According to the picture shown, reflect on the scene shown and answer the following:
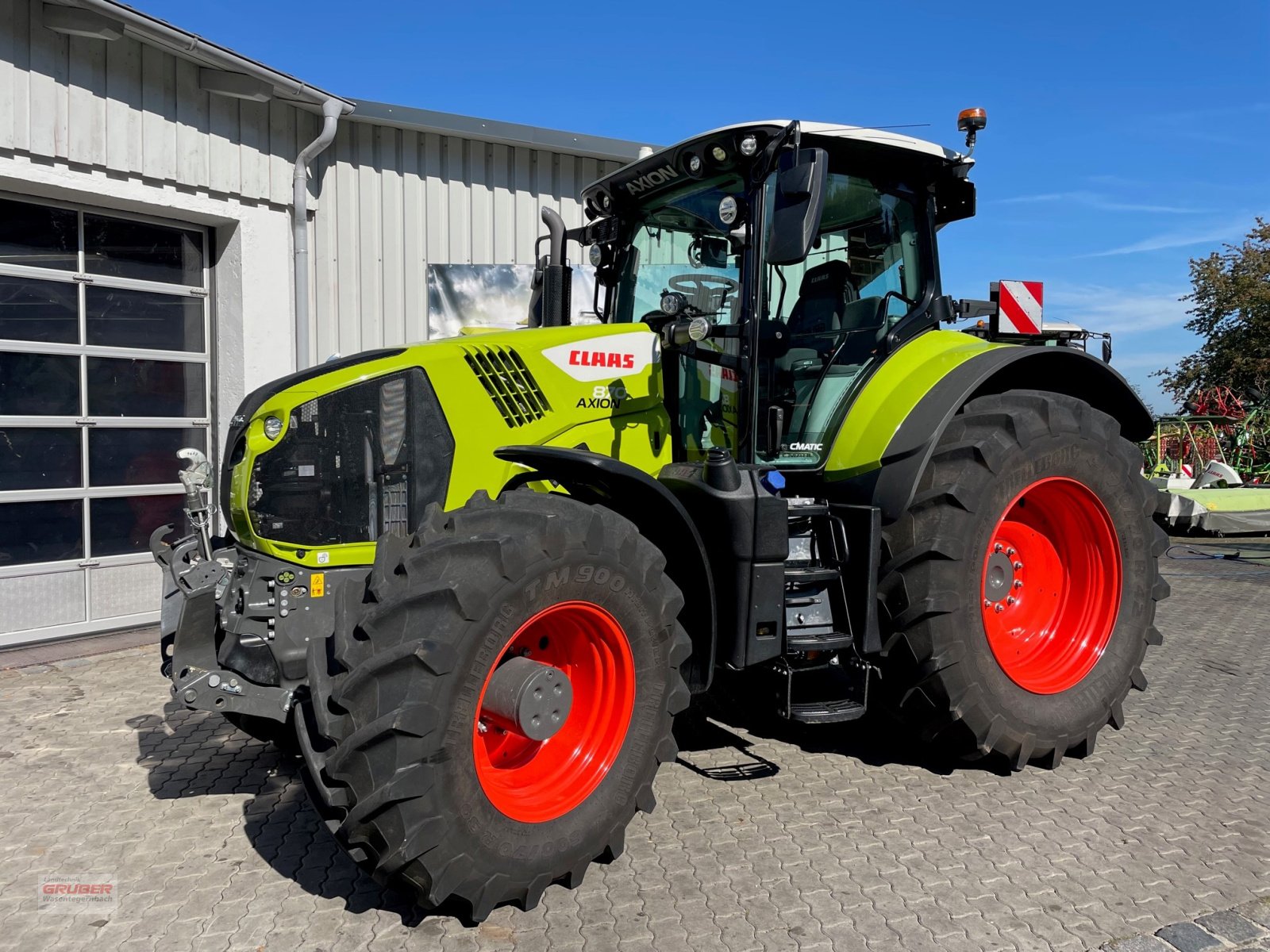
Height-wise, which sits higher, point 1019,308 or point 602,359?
Answer: point 1019,308

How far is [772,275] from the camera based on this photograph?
13.2 ft

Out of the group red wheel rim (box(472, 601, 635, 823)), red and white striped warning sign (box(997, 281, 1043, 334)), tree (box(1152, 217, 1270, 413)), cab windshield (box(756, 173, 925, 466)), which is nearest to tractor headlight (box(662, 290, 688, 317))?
cab windshield (box(756, 173, 925, 466))

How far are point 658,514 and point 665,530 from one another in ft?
0.26

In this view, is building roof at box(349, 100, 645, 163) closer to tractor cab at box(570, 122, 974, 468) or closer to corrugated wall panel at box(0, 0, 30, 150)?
corrugated wall panel at box(0, 0, 30, 150)

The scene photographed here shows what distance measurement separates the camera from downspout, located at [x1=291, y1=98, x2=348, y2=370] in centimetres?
717

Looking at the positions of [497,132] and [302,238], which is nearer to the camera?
[302,238]

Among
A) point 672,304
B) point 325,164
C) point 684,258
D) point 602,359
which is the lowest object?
point 602,359

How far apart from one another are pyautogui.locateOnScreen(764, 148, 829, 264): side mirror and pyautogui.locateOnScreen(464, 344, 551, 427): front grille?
1.01m

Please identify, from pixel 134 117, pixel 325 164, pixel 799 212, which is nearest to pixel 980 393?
pixel 799 212

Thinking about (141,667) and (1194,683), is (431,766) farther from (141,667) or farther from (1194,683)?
(1194,683)

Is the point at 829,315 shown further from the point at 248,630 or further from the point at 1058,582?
the point at 248,630

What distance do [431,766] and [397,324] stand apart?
5.83 m

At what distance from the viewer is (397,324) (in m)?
Result: 7.93

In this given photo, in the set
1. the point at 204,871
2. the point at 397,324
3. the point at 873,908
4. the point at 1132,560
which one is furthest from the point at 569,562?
the point at 397,324
